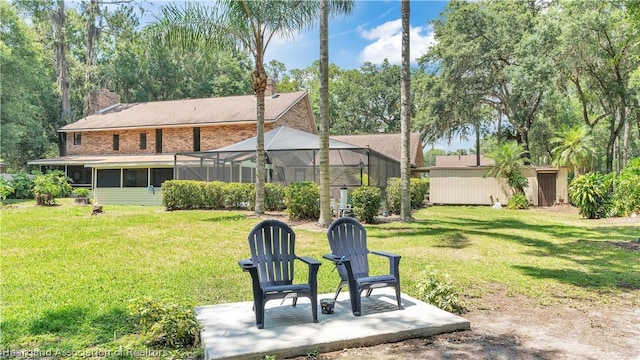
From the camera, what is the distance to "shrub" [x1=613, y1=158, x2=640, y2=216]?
13250mm

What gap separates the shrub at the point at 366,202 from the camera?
1272cm

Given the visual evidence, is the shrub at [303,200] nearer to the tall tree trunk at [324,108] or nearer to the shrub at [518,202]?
the tall tree trunk at [324,108]

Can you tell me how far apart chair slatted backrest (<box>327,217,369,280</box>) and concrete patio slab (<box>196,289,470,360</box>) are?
42 cm

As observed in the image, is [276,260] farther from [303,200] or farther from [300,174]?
[300,174]

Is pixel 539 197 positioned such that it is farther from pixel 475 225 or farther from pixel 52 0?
pixel 52 0

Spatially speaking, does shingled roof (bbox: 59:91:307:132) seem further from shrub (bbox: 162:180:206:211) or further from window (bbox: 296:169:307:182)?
shrub (bbox: 162:180:206:211)

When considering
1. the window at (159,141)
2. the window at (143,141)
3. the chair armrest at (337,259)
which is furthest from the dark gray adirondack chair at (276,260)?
the window at (143,141)

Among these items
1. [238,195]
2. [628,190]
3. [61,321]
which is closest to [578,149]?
[628,190]

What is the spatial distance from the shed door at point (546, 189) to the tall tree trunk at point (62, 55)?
112 ft

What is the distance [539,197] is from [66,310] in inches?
934

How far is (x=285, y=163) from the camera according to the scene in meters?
19.0

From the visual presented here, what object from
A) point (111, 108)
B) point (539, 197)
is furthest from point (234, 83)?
point (539, 197)

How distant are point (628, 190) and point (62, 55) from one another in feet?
124

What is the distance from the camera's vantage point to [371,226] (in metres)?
12.3
